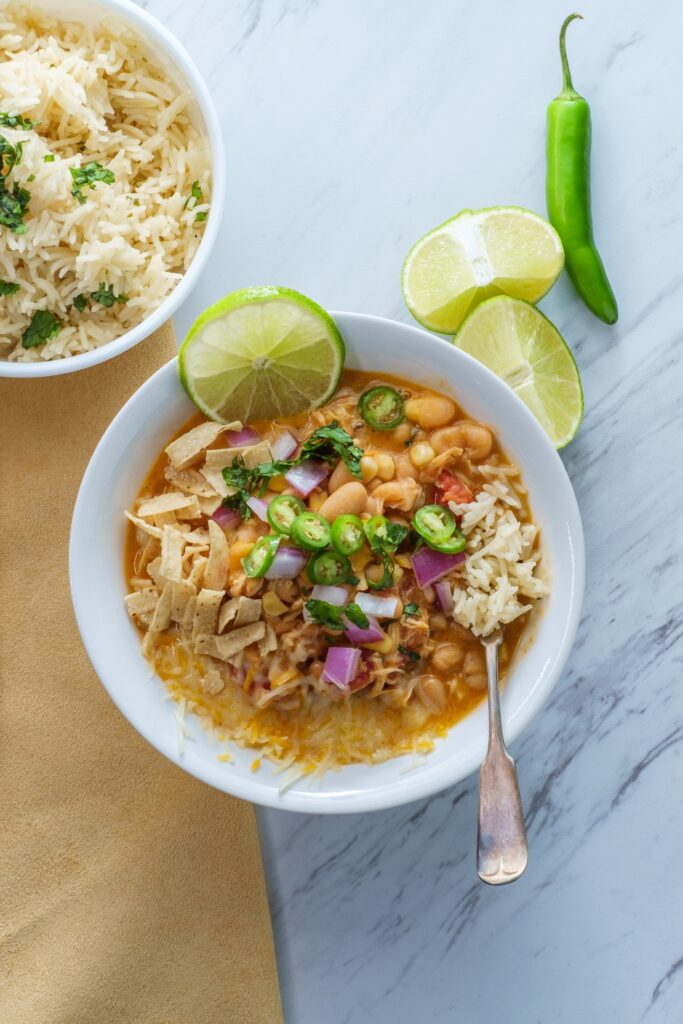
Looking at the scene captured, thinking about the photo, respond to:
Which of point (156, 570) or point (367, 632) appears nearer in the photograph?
point (367, 632)

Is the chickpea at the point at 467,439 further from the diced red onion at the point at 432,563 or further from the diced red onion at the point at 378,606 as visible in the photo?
the diced red onion at the point at 378,606

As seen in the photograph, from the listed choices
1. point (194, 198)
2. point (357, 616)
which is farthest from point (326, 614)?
point (194, 198)

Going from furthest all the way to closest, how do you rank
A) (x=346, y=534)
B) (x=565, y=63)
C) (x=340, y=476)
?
(x=565, y=63), (x=340, y=476), (x=346, y=534)

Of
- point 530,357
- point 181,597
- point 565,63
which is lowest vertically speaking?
point 181,597

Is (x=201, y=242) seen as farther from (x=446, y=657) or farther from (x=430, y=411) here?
(x=446, y=657)

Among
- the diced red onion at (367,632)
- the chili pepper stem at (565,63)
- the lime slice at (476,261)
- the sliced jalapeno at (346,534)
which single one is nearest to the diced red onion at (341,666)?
the diced red onion at (367,632)

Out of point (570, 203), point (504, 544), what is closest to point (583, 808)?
point (504, 544)
